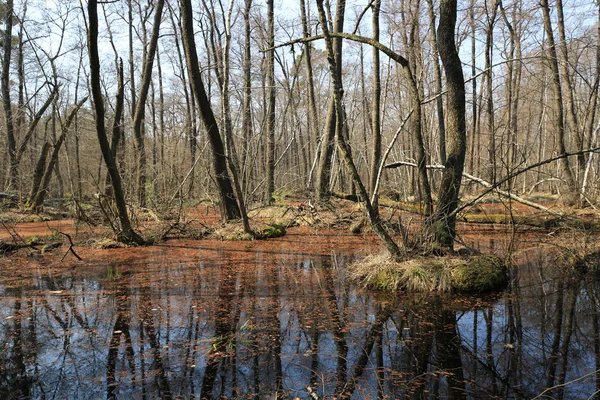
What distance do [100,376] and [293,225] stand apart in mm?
10203

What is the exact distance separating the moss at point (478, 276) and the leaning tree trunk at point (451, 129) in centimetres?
60

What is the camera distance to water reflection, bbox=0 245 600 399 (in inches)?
132

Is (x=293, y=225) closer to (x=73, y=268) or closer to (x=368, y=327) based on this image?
(x=73, y=268)

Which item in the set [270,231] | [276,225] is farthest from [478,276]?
[276,225]

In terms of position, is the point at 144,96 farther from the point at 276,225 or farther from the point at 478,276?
the point at 478,276

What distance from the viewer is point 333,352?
404 cm

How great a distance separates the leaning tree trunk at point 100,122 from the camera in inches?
345

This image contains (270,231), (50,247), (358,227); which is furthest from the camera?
(358,227)

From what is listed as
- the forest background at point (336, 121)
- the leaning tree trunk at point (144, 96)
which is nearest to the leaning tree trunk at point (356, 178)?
the forest background at point (336, 121)

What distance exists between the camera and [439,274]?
20.2ft

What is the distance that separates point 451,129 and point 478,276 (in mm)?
2410

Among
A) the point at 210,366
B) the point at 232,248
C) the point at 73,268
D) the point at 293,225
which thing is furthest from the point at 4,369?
the point at 293,225

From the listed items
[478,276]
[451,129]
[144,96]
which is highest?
[144,96]

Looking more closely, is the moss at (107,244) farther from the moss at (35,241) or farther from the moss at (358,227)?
the moss at (358,227)
